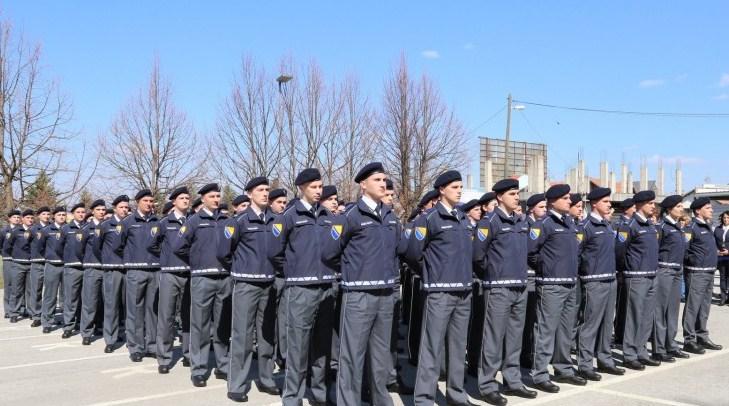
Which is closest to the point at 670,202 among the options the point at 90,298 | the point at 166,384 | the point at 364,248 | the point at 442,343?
the point at 442,343

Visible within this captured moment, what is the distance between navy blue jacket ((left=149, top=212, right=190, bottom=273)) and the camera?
7641 mm

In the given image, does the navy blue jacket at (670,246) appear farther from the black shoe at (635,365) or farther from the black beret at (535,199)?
the black beret at (535,199)

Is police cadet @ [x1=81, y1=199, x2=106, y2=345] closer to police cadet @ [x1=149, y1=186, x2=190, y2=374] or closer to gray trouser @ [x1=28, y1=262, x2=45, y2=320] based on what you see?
police cadet @ [x1=149, y1=186, x2=190, y2=374]

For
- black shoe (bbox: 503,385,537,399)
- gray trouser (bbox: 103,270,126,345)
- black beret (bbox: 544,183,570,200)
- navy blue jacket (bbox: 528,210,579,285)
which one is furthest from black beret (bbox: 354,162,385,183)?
gray trouser (bbox: 103,270,126,345)

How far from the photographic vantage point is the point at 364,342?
212 inches

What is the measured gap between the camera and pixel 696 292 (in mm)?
8586

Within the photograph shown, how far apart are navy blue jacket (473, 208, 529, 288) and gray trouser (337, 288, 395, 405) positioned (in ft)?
3.98

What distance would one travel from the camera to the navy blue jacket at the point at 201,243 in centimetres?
705

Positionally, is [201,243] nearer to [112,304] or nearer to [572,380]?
[112,304]

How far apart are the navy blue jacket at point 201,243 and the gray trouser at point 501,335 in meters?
2.79

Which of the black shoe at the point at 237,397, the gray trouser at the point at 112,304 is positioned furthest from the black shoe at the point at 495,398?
the gray trouser at the point at 112,304

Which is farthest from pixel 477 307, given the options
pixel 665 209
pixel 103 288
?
pixel 103 288

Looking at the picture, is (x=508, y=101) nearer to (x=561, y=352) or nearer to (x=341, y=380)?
(x=561, y=352)

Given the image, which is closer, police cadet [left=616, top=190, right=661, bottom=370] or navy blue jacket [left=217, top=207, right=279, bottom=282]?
navy blue jacket [left=217, top=207, right=279, bottom=282]
